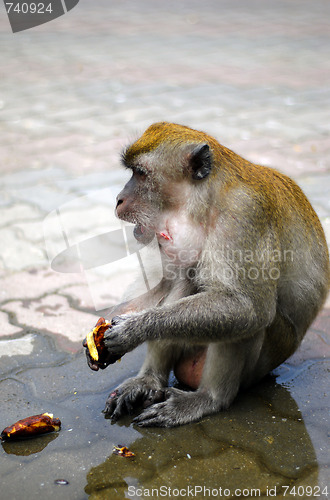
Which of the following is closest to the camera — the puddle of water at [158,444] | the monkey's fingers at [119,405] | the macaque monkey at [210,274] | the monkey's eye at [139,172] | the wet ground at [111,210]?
the puddle of water at [158,444]

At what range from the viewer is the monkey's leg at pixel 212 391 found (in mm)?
3318

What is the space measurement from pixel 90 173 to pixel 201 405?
4.02 meters

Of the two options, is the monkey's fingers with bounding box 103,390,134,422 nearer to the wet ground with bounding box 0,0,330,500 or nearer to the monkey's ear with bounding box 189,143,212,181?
the wet ground with bounding box 0,0,330,500

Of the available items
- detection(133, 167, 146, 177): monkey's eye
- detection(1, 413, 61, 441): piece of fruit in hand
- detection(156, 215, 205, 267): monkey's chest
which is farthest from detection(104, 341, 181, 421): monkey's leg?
detection(133, 167, 146, 177): monkey's eye

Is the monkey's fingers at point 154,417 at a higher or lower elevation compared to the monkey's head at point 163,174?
lower

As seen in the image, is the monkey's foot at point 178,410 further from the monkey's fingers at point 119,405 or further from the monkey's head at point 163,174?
the monkey's head at point 163,174

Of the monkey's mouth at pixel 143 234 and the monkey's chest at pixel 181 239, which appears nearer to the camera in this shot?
the monkey's chest at pixel 181 239

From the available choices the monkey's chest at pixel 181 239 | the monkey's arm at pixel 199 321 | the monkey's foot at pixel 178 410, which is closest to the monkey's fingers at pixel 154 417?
the monkey's foot at pixel 178 410

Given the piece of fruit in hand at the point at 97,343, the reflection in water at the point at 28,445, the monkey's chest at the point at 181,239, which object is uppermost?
the monkey's chest at the point at 181,239

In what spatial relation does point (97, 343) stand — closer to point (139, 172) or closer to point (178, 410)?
point (178, 410)

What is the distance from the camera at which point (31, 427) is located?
316 centimetres

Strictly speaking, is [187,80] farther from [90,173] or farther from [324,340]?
[324,340]

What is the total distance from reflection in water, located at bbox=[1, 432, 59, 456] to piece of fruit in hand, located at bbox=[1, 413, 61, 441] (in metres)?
0.02

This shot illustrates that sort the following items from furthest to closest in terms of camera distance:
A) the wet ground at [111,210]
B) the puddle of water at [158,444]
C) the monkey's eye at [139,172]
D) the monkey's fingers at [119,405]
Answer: the monkey's fingers at [119,405] < the monkey's eye at [139,172] < the wet ground at [111,210] < the puddle of water at [158,444]
